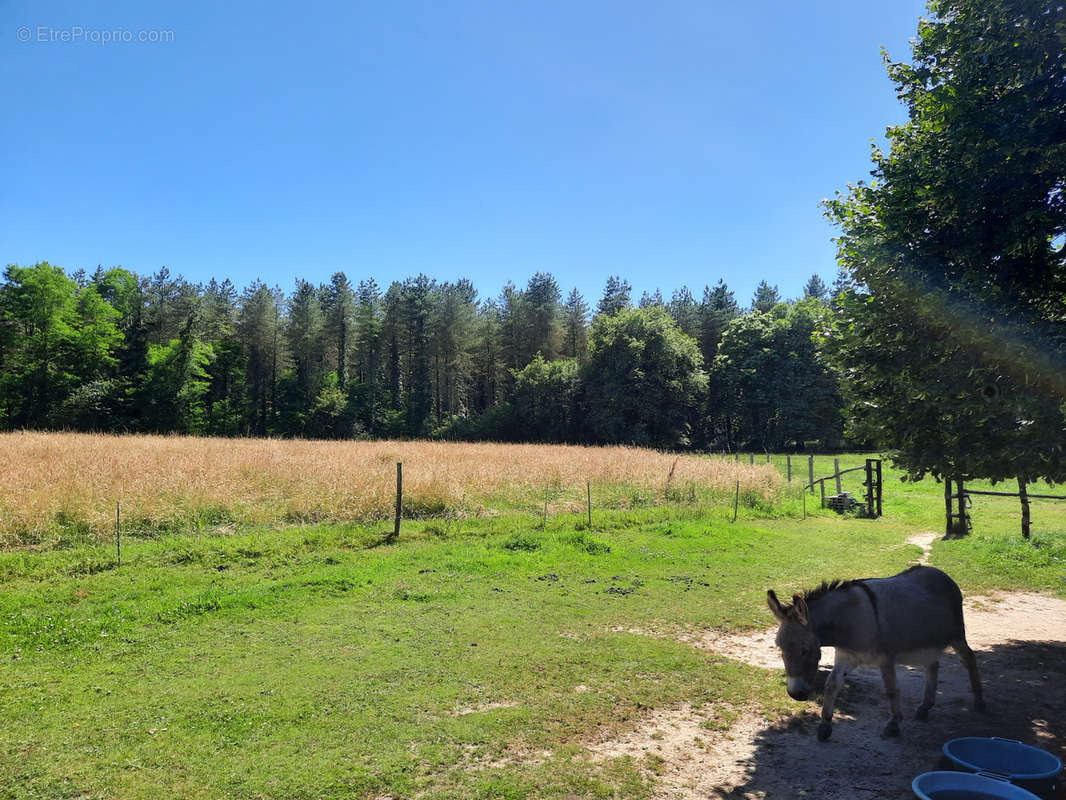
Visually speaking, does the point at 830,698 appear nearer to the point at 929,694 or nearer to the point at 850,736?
the point at 850,736

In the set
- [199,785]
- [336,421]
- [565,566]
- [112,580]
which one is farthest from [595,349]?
[199,785]

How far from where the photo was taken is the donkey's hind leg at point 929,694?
5.80 metres

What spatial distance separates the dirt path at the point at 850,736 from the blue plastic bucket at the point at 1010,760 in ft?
1.53

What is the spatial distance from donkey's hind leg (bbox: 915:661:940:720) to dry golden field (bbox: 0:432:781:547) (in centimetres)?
1272

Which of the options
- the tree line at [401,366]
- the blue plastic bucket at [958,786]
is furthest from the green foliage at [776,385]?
the blue plastic bucket at [958,786]

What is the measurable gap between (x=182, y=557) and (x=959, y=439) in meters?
13.9

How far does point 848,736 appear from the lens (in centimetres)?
552

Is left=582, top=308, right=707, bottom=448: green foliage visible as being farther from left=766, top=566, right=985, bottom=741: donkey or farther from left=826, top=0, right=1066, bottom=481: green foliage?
left=766, top=566, right=985, bottom=741: donkey

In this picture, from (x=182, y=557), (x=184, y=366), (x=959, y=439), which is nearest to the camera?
(x=959, y=439)

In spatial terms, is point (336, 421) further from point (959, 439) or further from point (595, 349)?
point (959, 439)

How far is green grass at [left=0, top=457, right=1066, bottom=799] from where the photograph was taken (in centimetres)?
477

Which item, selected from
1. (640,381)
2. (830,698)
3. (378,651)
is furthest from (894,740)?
(640,381)

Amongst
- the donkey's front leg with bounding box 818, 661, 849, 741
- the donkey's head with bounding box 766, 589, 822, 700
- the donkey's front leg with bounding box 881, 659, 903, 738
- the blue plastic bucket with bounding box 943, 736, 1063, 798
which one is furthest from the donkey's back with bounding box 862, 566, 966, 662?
the blue plastic bucket with bounding box 943, 736, 1063, 798

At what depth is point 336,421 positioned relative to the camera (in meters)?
61.8
